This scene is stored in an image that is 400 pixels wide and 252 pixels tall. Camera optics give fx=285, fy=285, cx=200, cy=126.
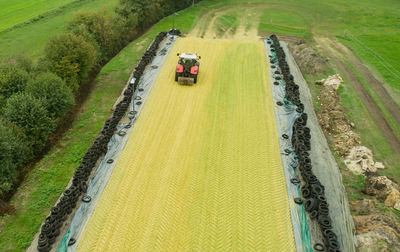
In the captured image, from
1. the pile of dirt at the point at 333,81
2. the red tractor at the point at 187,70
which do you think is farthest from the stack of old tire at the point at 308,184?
the red tractor at the point at 187,70

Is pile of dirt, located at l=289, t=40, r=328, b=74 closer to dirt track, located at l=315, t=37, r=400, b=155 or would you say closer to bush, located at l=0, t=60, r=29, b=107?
dirt track, located at l=315, t=37, r=400, b=155

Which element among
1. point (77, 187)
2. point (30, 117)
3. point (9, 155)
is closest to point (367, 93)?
point (77, 187)

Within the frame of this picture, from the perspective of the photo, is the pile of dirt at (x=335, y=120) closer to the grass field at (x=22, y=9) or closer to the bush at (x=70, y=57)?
the bush at (x=70, y=57)

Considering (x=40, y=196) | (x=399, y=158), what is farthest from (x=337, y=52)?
(x=40, y=196)

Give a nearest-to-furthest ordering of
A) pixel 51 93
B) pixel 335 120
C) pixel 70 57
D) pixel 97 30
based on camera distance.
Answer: pixel 51 93, pixel 335 120, pixel 70 57, pixel 97 30

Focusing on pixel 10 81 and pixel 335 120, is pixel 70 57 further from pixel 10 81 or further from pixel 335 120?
pixel 335 120

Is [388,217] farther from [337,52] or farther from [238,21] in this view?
[238,21]
